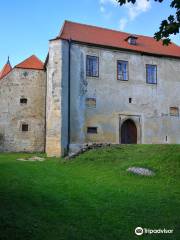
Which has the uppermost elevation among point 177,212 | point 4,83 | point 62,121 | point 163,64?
point 163,64

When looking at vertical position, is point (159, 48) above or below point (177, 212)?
above

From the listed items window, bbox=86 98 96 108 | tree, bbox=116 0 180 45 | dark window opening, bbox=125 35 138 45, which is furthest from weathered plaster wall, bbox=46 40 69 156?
tree, bbox=116 0 180 45

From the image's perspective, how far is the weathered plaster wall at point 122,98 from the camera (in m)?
21.1

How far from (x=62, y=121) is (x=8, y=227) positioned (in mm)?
13804

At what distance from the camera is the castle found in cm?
2053

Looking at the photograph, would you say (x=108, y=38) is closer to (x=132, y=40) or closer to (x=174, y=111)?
(x=132, y=40)

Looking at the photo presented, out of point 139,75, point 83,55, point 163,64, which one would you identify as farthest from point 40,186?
point 163,64

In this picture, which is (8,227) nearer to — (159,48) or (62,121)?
(62,121)

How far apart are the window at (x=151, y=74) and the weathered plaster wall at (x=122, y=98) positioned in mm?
293

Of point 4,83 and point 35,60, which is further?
point 35,60

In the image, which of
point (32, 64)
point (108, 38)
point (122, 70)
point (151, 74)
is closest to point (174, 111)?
point (151, 74)

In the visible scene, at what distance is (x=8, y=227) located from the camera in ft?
20.2

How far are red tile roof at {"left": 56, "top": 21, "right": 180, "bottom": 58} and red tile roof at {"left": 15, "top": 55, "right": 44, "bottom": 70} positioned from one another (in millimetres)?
3777

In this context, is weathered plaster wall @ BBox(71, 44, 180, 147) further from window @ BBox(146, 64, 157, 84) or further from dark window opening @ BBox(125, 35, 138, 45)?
dark window opening @ BBox(125, 35, 138, 45)
